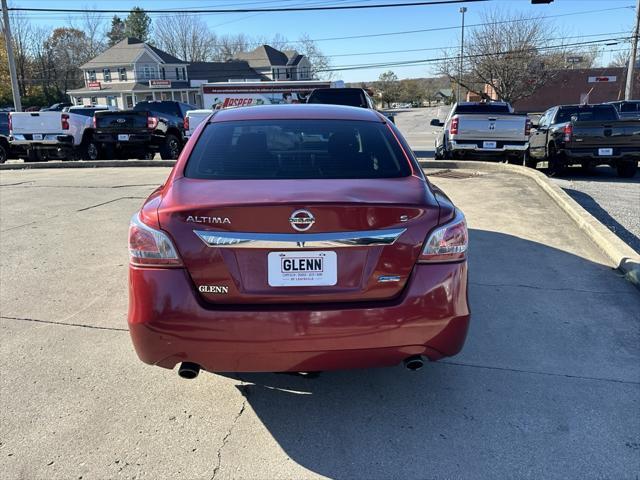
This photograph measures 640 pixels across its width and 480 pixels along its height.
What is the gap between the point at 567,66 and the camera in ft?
171

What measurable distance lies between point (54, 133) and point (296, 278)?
1587 cm

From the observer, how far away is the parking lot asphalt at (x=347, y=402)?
2574 millimetres

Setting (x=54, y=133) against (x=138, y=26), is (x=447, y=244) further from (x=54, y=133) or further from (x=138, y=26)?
(x=138, y=26)

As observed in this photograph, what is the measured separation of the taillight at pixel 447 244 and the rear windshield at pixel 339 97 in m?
11.3

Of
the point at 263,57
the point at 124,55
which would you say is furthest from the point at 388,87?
the point at 124,55

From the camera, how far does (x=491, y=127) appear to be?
41.7 feet

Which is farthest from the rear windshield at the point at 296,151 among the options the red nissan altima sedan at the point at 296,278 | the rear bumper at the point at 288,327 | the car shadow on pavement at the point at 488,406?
the car shadow on pavement at the point at 488,406

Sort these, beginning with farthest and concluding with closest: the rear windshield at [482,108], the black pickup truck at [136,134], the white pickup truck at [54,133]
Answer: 1. the white pickup truck at [54,133]
2. the black pickup truck at [136,134]
3. the rear windshield at [482,108]

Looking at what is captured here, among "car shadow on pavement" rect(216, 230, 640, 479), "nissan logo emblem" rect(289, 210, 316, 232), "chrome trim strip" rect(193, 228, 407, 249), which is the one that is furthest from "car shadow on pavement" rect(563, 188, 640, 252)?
"nissan logo emblem" rect(289, 210, 316, 232)

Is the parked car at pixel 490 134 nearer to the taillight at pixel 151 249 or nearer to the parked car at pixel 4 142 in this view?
the taillight at pixel 151 249

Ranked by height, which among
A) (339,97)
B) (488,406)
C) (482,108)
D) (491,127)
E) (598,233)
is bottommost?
(488,406)

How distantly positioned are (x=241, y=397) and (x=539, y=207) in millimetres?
6518

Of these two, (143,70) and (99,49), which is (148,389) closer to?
(143,70)

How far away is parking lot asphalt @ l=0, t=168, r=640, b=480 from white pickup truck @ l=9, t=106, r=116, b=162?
39.8 feet
